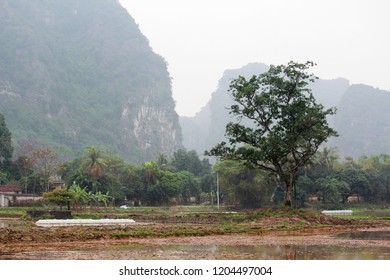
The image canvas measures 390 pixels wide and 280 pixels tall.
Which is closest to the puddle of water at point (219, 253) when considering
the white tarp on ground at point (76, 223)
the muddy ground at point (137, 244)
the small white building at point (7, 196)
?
the muddy ground at point (137, 244)

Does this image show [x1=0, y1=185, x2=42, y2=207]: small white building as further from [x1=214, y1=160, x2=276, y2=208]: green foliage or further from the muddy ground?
the muddy ground

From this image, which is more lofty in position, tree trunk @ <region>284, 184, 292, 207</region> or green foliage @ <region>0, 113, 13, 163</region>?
green foliage @ <region>0, 113, 13, 163</region>

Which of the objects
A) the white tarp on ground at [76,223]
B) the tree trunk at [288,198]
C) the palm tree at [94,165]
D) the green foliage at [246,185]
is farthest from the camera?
the palm tree at [94,165]

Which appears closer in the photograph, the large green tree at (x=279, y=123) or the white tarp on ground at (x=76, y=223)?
the white tarp on ground at (x=76, y=223)

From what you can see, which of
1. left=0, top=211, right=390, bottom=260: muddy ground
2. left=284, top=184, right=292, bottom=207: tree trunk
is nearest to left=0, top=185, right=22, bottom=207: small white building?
left=284, top=184, right=292, bottom=207: tree trunk

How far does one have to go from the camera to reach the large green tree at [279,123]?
1555 inches

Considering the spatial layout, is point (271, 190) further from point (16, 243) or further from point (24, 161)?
point (16, 243)

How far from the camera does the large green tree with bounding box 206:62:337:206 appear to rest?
39500mm

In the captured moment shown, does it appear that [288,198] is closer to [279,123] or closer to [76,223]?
[279,123]

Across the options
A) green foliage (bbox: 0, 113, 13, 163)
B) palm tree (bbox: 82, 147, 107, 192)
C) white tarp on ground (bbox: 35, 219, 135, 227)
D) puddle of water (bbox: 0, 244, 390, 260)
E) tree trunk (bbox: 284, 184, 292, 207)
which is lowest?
puddle of water (bbox: 0, 244, 390, 260)

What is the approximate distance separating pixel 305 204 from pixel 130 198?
27109 mm

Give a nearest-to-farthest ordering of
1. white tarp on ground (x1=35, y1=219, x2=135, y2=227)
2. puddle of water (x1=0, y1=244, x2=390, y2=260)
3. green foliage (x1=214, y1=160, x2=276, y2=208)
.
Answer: puddle of water (x1=0, y1=244, x2=390, y2=260) < white tarp on ground (x1=35, y1=219, x2=135, y2=227) < green foliage (x1=214, y1=160, x2=276, y2=208)

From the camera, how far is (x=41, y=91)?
191m

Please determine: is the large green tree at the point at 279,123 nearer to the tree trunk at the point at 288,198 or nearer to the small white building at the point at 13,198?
the tree trunk at the point at 288,198
